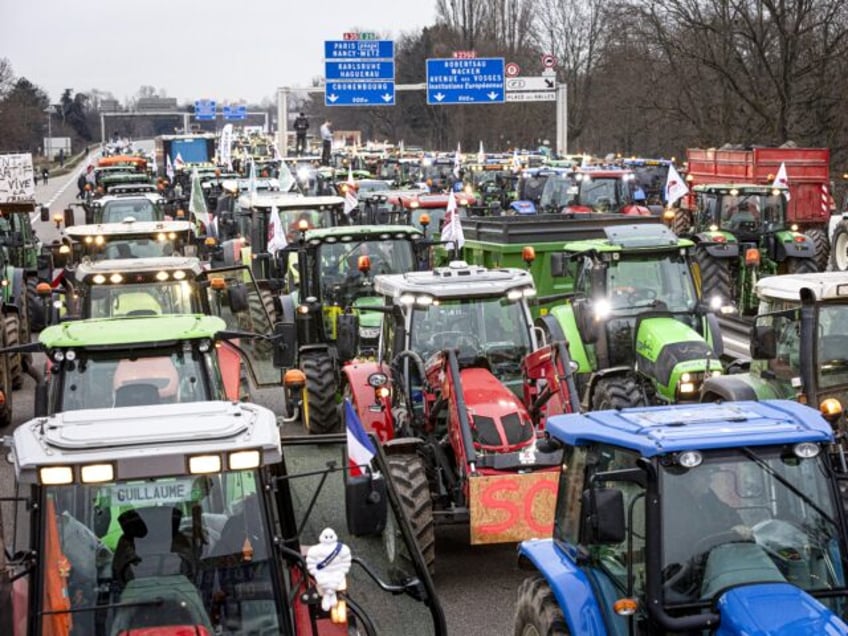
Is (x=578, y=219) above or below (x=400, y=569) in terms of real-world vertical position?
above

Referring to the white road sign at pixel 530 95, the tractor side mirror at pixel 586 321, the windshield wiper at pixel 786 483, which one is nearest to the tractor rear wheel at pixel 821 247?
the tractor side mirror at pixel 586 321

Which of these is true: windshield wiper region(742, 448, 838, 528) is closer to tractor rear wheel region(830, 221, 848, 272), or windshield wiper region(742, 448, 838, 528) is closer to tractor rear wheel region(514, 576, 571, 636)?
tractor rear wheel region(514, 576, 571, 636)

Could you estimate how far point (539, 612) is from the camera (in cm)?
746

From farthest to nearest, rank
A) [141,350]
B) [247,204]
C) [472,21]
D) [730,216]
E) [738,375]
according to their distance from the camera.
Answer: [472,21], [247,204], [730,216], [738,375], [141,350]

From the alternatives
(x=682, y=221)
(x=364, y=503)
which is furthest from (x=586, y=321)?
Result: (x=682, y=221)

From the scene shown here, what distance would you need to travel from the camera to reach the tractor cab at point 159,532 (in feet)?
20.2

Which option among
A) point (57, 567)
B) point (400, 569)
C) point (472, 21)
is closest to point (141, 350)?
point (400, 569)

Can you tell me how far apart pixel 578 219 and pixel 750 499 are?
16649 mm

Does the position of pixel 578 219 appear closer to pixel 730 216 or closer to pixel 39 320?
pixel 730 216

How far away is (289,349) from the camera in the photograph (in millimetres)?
13680

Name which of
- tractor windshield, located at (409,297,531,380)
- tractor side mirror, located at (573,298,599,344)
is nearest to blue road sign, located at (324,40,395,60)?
tractor side mirror, located at (573,298,599,344)

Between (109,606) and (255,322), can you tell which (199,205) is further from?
(109,606)

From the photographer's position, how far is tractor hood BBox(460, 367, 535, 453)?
37.2 ft

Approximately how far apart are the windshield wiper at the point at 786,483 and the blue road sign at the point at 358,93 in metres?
40.4
